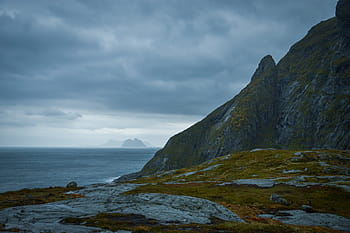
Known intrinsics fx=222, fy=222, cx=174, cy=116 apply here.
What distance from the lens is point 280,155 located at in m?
103

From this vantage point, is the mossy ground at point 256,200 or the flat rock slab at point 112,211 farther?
the mossy ground at point 256,200

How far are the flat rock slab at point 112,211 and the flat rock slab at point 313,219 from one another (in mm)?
7572

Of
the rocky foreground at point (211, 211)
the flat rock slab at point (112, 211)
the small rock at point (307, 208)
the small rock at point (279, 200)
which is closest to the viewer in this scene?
the flat rock slab at point (112, 211)

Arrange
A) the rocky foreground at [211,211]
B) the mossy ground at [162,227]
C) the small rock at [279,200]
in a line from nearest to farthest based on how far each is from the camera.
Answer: the mossy ground at [162,227] → the rocky foreground at [211,211] → the small rock at [279,200]

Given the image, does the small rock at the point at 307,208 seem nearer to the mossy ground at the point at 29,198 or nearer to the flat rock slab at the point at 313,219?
the flat rock slab at the point at 313,219

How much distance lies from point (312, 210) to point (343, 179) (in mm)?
28663

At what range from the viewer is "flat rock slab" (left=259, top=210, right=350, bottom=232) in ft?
103

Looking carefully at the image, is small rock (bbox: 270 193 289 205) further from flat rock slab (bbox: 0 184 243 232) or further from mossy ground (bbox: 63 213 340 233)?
mossy ground (bbox: 63 213 340 233)

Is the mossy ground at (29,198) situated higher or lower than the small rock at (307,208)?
higher

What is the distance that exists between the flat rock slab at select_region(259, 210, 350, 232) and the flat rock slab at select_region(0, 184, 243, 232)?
7.57 metres

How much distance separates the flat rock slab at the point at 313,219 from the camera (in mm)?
31531

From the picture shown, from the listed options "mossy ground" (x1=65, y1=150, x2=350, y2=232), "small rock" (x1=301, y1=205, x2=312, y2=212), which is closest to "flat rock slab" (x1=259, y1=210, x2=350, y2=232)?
"mossy ground" (x1=65, y1=150, x2=350, y2=232)

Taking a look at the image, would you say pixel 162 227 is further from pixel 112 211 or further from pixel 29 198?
pixel 29 198

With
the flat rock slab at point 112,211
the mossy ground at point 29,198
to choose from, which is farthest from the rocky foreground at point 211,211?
the mossy ground at point 29,198
